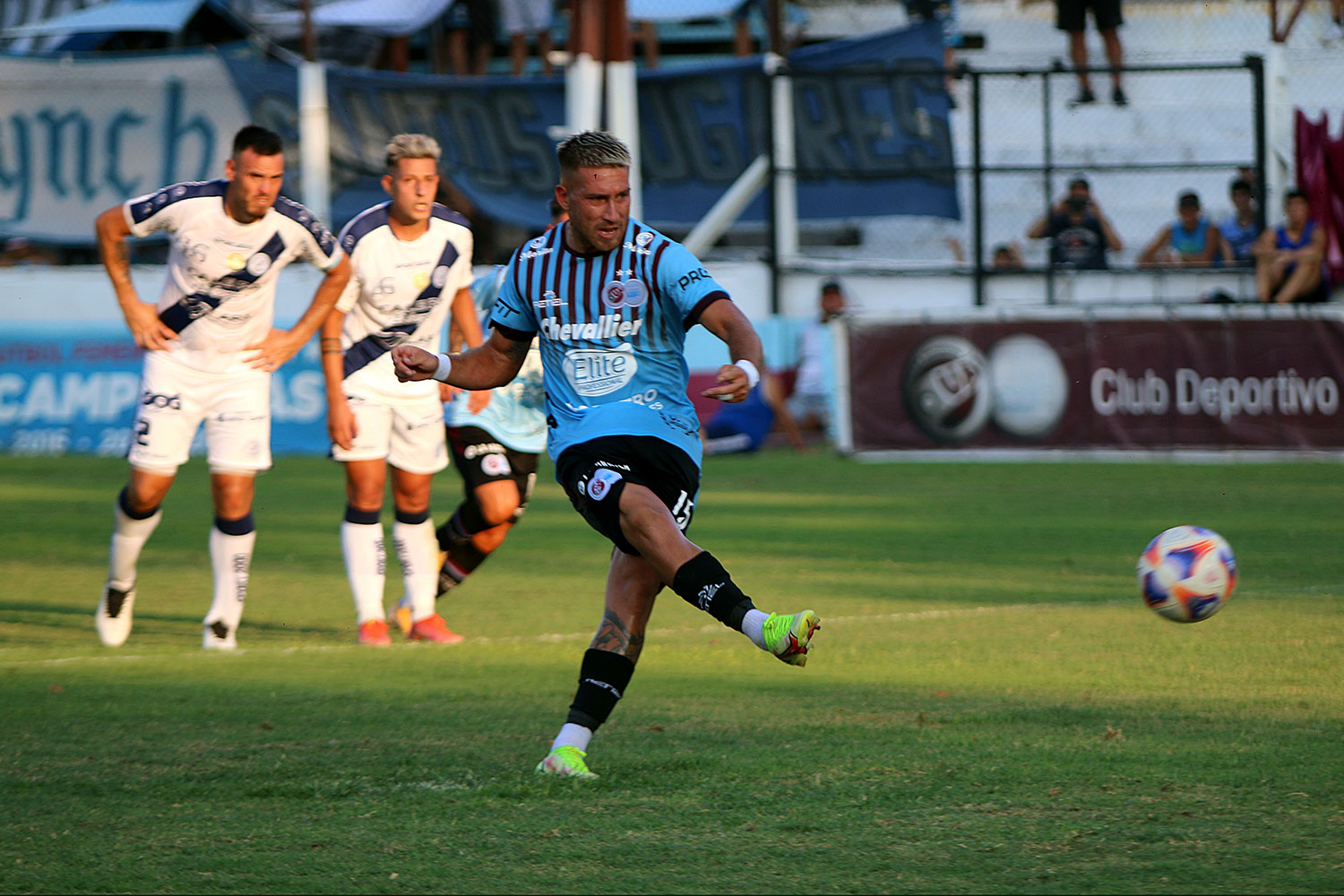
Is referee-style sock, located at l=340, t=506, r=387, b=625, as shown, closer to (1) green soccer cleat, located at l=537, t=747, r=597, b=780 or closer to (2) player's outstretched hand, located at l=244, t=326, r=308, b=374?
(2) player's outstretched hand, located at l=244, t=326, r=308, b=374

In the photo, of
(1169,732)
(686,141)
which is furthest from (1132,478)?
(1169,732)

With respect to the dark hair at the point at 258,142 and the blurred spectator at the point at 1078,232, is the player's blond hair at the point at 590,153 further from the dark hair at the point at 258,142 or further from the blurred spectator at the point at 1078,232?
the blurred spectator at the point at 1078,232

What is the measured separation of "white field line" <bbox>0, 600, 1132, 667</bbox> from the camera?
701 centimetres

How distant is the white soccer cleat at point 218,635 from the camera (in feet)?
23.8

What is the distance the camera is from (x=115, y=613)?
294 inches

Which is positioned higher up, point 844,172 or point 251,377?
point 844,172

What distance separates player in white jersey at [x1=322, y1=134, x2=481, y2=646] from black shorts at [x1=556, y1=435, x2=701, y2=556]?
278 cm

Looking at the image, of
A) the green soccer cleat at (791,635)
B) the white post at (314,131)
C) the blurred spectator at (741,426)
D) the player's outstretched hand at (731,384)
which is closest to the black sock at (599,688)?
the green soccer cleat at (791,635)

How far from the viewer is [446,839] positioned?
4.15m

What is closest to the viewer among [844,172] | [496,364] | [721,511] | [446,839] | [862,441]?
[446,839]

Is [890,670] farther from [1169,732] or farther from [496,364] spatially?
[496,364]

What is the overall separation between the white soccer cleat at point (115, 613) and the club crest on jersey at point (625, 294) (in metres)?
3.61


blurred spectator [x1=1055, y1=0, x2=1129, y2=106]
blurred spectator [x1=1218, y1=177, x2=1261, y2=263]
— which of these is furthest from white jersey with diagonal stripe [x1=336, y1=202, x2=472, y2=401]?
blurred spectator [x1=1055, y1=0, x2=1129, y2=106]

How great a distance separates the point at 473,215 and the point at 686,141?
2770mm
